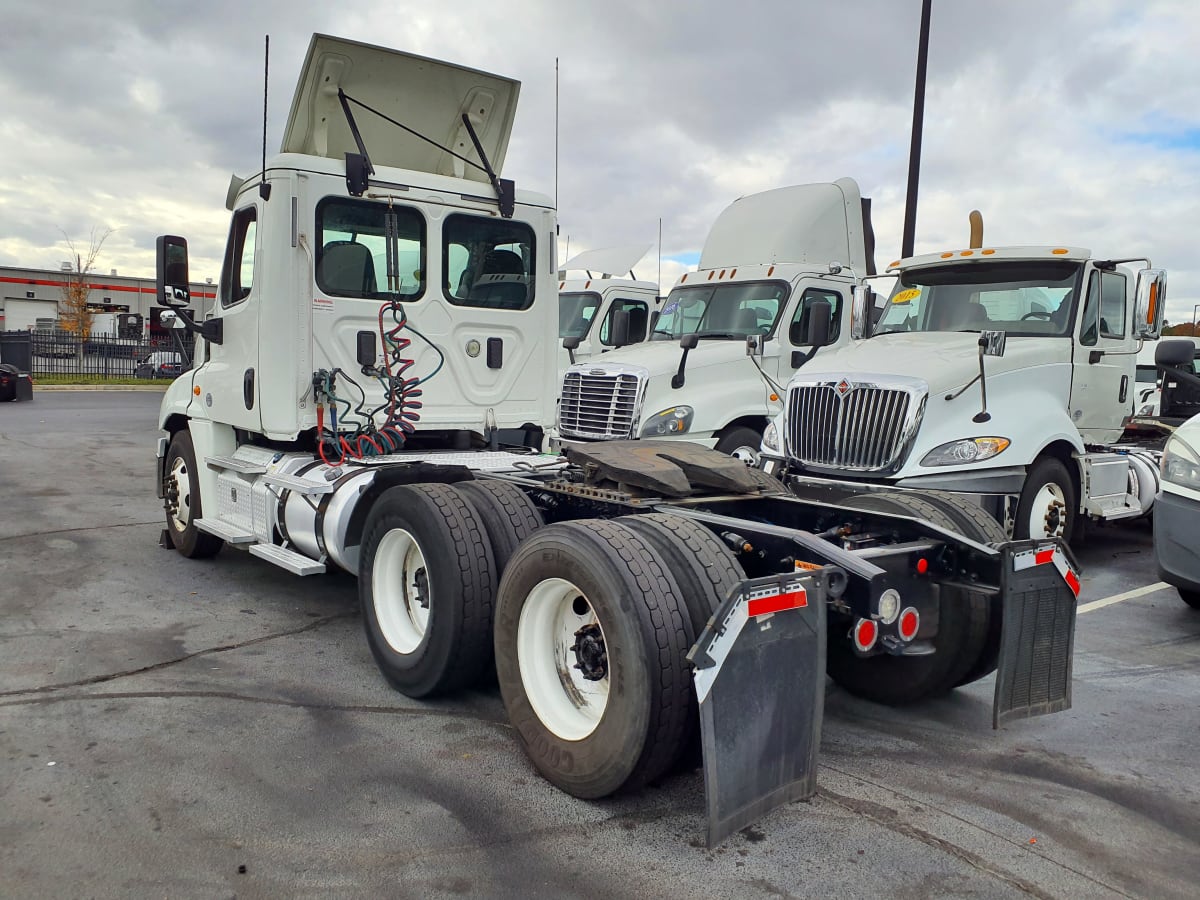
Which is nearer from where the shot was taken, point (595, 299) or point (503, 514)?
point (503, 514)

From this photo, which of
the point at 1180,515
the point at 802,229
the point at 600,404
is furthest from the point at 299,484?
the point at 802,229

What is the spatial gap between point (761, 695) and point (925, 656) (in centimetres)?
151

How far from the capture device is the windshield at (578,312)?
45.4 feet

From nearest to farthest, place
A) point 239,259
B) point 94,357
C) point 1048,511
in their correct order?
point 239,259 < point 1048,511 < point 94,357

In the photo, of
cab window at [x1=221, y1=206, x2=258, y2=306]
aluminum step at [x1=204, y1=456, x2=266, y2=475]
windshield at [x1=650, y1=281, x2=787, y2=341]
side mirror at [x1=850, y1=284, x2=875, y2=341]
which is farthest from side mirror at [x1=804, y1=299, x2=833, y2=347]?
aluminum step at [x1=204, y1=456, x2=266, y2=475]

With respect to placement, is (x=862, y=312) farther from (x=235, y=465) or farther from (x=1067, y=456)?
(x=235, y=465)

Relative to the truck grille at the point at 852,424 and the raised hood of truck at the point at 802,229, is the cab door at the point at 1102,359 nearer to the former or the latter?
the truck grille at the point at 852,424

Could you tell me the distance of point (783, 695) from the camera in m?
3.17

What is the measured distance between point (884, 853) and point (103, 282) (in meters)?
62.6

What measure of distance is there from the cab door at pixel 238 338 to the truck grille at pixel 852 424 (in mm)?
4146

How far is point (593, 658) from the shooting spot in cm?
361

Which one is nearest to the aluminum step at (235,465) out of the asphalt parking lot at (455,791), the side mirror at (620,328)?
the asphalt parking lot at (455,791)

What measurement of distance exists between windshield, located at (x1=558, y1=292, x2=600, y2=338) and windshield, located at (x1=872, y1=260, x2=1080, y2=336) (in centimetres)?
581

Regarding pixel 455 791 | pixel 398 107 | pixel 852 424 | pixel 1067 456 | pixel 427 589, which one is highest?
pixel 398 107
